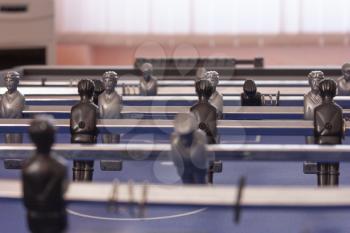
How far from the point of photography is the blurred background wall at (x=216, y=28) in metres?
6.08

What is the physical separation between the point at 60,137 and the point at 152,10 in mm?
3792

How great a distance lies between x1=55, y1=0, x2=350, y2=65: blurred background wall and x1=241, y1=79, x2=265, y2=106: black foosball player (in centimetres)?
382

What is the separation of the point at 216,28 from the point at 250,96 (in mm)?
3877

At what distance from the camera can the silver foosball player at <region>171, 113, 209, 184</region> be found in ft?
4.25

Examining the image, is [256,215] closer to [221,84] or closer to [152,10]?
[221,84]

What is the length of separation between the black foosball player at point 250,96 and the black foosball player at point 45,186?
1.23 metres

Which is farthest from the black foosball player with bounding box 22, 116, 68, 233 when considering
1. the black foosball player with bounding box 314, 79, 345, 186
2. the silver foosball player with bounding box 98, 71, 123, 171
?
the silver foosball player with bounding box 98, 71, 123, 171

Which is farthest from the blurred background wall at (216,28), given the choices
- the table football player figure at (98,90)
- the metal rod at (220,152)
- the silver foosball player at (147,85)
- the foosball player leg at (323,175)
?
the metal rod at (220,152)

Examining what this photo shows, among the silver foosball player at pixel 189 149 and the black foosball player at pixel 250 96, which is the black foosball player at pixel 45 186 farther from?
the black foosball player at pixel 250 96

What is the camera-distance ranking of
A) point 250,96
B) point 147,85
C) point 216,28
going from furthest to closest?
point 216,28, point 147,85, point 250,96

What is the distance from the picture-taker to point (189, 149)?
1.31m

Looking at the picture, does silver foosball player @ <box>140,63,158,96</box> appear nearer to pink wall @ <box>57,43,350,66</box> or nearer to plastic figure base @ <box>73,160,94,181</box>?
plastic figure base @ <box>73,160,94,181</box>

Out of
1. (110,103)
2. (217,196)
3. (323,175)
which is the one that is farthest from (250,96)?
(217,196)

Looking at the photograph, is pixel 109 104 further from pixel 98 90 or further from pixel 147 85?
pixel 147 85
